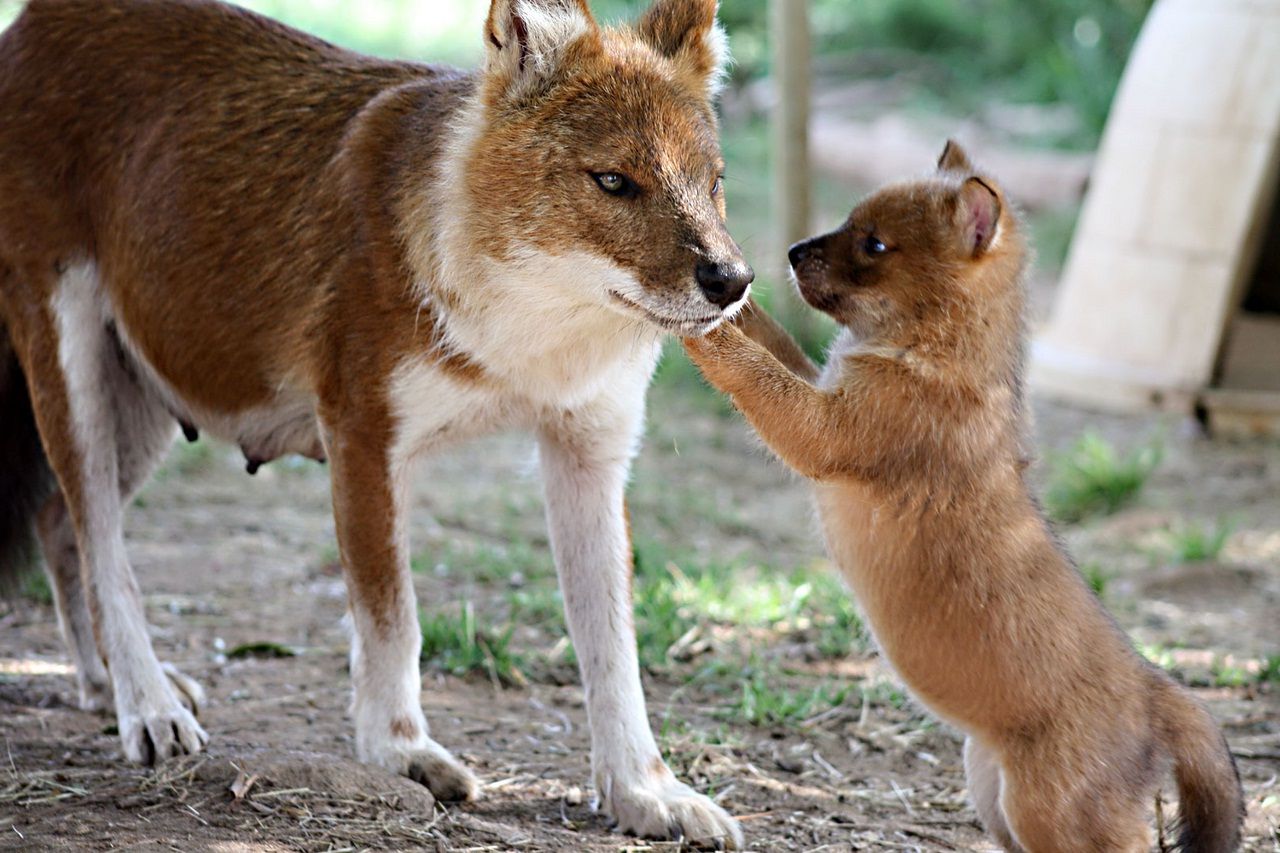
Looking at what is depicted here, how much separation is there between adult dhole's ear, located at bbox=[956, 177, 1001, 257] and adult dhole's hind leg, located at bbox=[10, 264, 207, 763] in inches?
101

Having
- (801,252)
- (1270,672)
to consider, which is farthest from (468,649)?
(1270,672)

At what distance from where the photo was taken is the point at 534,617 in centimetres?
562

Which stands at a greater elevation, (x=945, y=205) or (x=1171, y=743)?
(x=945, y=205)

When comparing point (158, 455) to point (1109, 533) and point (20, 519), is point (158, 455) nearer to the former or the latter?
point (20, 519)

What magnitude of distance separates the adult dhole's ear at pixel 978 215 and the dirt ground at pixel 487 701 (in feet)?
2.69

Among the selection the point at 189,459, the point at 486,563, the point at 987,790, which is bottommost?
the point at 189,459

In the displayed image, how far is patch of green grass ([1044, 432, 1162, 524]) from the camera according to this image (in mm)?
7152

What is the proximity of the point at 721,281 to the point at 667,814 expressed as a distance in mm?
1439

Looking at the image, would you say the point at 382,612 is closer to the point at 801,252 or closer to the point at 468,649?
the point at 468,649

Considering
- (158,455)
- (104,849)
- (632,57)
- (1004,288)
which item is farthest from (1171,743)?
(158,455)

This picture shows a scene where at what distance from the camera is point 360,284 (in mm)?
3961

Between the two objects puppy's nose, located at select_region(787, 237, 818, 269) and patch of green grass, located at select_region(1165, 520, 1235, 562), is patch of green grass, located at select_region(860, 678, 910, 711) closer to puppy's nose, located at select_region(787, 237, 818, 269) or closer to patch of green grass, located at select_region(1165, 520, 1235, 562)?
puppy's nose, located at select_region(787, 237, 818, 269)

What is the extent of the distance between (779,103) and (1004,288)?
4.72m

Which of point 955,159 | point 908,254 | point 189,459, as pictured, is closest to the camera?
point 908,254
